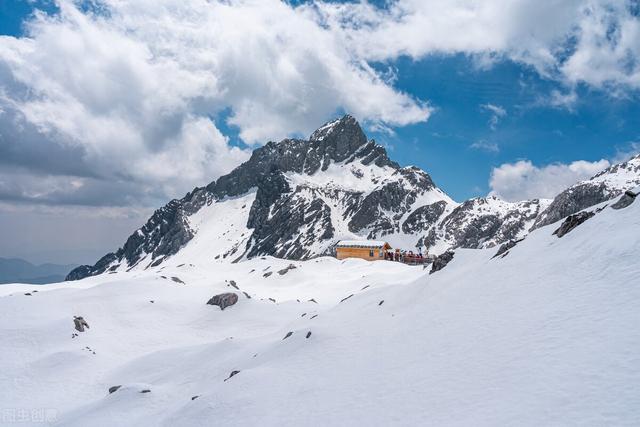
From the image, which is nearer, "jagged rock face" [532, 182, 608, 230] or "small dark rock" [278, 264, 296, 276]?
"small dark rock" [278, 264, 296, 276]

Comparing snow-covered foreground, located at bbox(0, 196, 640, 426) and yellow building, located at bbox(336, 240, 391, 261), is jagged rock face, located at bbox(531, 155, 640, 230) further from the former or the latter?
snow-covered foreground, located at bbox(0, 196, 640, 426)

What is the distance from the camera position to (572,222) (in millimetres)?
22672

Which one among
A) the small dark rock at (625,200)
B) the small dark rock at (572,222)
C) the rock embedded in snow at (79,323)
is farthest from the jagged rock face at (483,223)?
the rock embedded in snow at (79,323)

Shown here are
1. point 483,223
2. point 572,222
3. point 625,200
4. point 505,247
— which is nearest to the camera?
point 625,200

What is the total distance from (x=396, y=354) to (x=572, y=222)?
14.6 meters

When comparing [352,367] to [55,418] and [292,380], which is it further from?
[55,418]

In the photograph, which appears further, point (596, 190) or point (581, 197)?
point (596, 190)

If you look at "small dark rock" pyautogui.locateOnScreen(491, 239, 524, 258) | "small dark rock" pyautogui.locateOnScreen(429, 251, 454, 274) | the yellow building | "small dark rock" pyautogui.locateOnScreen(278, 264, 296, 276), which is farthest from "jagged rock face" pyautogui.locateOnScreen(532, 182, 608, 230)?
"small dark rock" pyautogui.locateOnScreen(491, 239, 524, 258)

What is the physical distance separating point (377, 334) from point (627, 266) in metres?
11.5

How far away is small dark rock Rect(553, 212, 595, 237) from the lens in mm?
22266

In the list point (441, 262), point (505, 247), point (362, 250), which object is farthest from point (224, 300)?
point (362, 250)

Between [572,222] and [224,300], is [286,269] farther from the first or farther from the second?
[572,222]

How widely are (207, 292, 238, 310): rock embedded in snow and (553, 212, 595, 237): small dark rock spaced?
1258 inches

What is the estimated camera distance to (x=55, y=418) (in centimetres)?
2159
